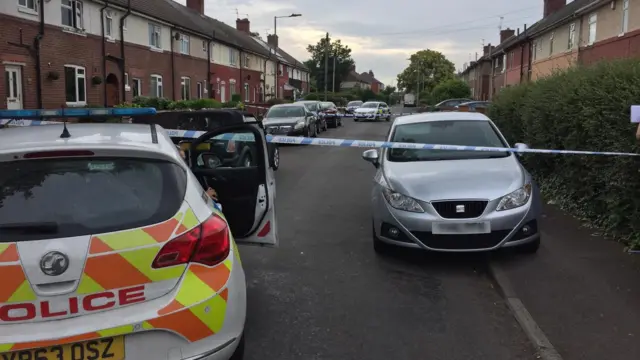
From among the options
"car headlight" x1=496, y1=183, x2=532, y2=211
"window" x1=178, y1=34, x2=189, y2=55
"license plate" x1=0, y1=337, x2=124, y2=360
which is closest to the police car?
"license plate" x1=0, y1=337, x2=124, y2=360

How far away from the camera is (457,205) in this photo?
18.6 feet

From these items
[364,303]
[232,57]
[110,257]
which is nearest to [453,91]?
[232,57]

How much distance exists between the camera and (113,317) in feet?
9.11

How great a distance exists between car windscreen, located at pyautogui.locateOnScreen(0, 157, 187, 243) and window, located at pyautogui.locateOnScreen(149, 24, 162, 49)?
28835 millimetres

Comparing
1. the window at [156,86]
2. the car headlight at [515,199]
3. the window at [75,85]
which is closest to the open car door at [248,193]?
the car headlight at [515,199]

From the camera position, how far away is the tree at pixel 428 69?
102m

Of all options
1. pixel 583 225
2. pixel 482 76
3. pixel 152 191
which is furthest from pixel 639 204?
pixel 482 76

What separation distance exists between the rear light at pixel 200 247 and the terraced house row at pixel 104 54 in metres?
17.4

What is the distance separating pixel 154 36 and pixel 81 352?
3014cm

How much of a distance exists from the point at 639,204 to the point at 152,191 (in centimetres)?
489

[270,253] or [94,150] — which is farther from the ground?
[94,150]

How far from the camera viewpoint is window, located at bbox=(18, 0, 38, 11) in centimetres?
1931

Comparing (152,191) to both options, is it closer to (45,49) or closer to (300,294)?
(300,294)

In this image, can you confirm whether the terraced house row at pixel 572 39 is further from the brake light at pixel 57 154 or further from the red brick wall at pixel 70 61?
the red brick wall at pixel 70 61
